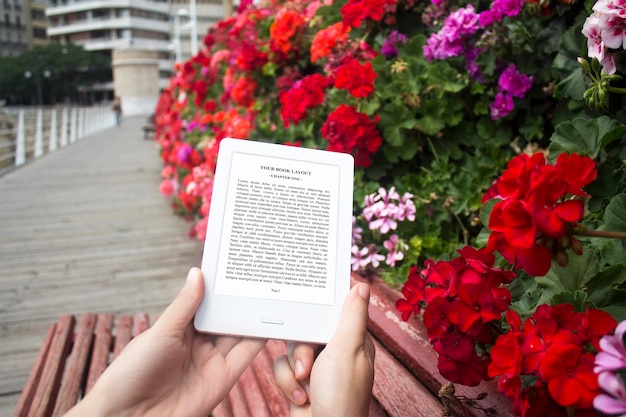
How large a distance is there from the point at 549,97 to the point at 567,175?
1.46 meters

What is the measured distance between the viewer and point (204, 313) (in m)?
1.01

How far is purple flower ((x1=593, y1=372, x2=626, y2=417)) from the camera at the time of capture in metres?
0.52

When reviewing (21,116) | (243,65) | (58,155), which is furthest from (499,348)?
(58,155)

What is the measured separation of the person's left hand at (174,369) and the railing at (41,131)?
8032mm

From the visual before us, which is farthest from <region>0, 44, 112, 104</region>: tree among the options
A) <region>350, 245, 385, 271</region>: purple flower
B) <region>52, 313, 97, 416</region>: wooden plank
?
<region>350, 245, 385, 271</region>: purple flower

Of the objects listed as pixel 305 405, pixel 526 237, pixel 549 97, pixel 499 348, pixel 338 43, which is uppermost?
pixel 338 43

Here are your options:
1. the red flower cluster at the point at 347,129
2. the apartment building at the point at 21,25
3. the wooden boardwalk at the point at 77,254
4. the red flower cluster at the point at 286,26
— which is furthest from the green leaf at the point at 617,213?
the apartment building at the point at 21,25

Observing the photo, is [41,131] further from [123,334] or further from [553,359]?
[553,359]

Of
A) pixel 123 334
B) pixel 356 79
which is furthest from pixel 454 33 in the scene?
pixel 123 334

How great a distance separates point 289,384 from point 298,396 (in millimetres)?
29

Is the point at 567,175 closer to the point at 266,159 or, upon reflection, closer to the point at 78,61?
the point at 266,159

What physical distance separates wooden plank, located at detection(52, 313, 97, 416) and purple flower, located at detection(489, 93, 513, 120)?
5.67ft

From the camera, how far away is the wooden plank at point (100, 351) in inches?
66.4

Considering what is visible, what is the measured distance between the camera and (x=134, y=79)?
39.4 metres
